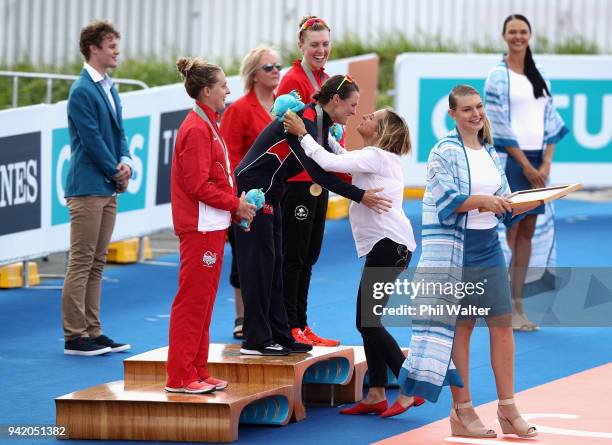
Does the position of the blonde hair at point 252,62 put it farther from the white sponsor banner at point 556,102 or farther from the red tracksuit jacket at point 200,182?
the white sponsor banner at point 556,102

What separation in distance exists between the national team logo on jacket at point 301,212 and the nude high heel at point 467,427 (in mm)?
1830

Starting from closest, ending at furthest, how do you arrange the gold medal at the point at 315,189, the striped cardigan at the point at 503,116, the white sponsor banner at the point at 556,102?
the gold medal at the point at 315,189, the striped cardigan at the point at 503,116, the white sponsor banner at the point at 556,102

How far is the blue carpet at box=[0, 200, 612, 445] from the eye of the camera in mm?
7465

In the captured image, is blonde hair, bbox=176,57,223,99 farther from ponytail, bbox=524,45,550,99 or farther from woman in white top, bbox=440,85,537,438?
ponytail, bbox=524,45,550,99

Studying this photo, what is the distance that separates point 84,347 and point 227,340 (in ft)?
3.47

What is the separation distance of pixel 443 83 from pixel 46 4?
9721 mm

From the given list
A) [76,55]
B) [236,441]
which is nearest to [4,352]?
[236,441]

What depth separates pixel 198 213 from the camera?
23.2ft

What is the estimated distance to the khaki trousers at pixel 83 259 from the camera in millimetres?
9242

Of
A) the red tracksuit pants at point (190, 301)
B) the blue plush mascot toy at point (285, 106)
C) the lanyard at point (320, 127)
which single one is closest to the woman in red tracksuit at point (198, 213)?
the red tracksuit pants at point (190, 301)

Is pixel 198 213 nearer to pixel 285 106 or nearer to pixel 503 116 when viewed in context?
pixel 285 106

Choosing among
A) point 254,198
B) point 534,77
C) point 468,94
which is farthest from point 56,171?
point 468,94

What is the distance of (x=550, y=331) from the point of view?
1025cm

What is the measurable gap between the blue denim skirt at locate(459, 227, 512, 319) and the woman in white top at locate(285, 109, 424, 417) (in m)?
0.64
